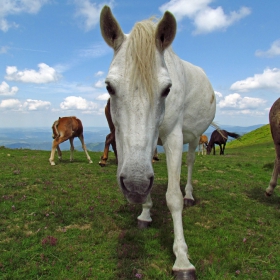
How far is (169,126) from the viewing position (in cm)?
350

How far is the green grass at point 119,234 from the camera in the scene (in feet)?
10.6

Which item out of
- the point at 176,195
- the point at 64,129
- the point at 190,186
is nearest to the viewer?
the point at 176,195

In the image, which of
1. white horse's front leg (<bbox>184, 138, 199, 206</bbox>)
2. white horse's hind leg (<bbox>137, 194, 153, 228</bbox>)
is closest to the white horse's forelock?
white horse's hind leg (<bbox>137, 194, 153, 228</bbox>)

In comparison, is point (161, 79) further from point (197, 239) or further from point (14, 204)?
point (14, 204)

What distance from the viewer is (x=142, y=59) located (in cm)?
242

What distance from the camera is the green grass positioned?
325 cm

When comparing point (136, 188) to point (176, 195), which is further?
point (176, 195)

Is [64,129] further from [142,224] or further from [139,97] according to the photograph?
[139,97]

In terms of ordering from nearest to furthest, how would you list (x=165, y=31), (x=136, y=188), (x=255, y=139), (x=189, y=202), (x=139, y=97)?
(x=136, y=188) < (x=139, y=97) < (x=165, y=31) < (x=189, y=202) < (x=255, y=139)

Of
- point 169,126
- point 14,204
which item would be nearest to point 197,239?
point 169,126

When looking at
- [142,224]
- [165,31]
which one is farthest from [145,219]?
[165,31]

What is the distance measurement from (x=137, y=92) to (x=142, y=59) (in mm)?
356

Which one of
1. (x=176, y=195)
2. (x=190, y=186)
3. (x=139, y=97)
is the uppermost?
(x=139, y=97)

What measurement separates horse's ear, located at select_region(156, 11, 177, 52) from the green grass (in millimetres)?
2781
